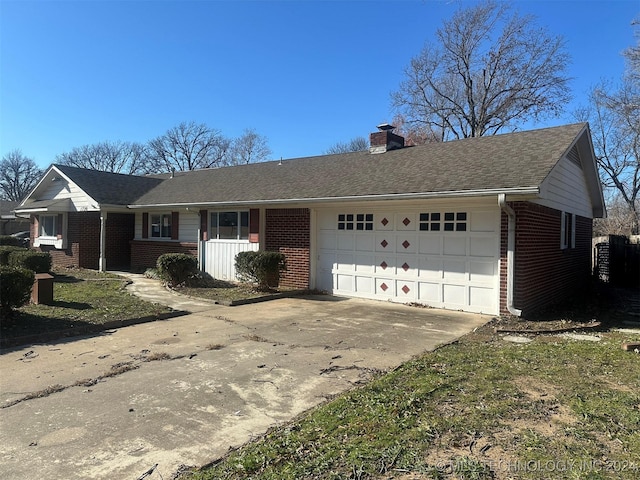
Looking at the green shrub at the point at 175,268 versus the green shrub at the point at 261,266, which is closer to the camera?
the green shrub at the point at 261,266

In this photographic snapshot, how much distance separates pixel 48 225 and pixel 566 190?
19.6 metres

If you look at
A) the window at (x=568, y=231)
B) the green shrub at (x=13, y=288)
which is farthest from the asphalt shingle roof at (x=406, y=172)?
the green shrub at (x=13, y=288)

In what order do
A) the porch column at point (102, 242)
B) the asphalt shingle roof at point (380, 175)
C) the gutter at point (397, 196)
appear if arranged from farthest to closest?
the porch column at point (102, 242) → the asphalt shingle roof at point (380, 175) → the gutter at point (397, 196)

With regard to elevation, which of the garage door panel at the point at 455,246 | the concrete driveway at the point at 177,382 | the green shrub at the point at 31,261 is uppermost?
the garage door panel at the point at 455,246

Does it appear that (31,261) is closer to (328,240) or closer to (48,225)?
(48,225)

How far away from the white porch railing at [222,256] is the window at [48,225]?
8084 mm

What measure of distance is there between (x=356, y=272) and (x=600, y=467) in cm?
822

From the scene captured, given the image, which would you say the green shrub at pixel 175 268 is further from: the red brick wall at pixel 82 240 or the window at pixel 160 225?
the red brick wall at pixel 82 240

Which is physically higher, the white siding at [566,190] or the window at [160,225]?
the white siding at [566,190]

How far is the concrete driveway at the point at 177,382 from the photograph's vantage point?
3291 millimetres

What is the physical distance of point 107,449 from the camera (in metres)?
3.31

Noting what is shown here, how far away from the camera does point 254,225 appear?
12.8 metres

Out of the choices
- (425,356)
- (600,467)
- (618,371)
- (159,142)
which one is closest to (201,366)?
(425,356)

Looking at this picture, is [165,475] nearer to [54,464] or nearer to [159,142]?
[54,464]
